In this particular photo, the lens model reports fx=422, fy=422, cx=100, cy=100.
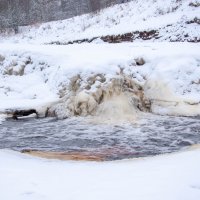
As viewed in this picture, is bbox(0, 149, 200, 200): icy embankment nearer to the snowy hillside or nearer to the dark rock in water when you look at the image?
the dark rock in water

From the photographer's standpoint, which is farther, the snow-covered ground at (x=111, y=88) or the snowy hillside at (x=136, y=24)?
the snowy hillside at (x=136, y=24)

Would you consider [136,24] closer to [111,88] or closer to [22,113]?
[111,88]

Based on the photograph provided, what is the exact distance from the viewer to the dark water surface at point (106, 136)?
648 centimetres

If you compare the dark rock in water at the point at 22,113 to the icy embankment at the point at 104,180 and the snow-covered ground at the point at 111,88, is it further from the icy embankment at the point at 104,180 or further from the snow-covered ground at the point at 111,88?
the icy embankment at the point at 104,180

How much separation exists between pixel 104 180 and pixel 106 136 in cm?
344

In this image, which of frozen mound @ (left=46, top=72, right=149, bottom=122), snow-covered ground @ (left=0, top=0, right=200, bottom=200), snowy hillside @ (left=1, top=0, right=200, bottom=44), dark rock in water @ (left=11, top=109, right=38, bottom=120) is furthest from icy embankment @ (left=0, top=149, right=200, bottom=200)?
snowy hillside @ (left=1, top=0, right=200, bottom=44)

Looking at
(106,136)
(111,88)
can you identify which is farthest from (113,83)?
(106,136)

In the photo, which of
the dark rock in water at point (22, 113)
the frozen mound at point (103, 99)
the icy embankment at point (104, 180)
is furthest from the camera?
the dark rock in water at point (22, 113)

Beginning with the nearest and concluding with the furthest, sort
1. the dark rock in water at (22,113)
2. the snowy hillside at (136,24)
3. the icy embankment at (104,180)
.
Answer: the icy embankment at (104,180) < the dark rock in water at (22,113) < the snowy hillside at (136,24)

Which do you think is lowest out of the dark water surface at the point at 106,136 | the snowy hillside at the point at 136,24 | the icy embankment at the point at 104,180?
the dark water surface at the point at 106,136

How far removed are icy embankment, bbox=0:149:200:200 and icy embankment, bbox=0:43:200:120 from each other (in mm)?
4025

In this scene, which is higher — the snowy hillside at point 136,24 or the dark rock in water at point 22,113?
the snowy hillside at point 136,24

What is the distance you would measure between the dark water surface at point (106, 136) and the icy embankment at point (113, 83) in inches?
18.5

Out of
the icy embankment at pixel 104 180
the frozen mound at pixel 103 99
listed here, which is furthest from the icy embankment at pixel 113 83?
the icy embankment at pixel 104 180
